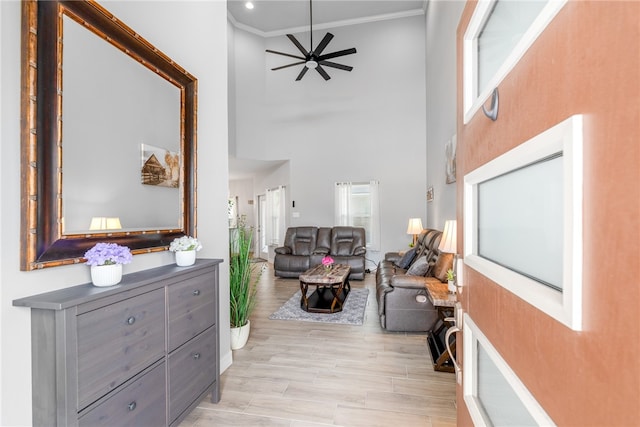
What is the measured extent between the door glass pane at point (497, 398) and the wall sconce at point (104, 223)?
5.47 feet

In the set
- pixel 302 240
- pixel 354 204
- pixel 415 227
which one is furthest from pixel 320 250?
pixel 415 227

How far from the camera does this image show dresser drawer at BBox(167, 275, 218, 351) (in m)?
1.60

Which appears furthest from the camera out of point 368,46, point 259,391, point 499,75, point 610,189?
point 368,46

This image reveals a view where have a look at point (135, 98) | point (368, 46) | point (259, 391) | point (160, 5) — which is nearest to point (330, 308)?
point (259, 391)

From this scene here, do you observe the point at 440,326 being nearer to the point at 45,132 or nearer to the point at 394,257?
the point at 394,257

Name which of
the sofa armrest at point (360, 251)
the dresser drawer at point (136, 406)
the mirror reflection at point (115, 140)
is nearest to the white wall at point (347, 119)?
the sofa armrest at point (360, 251)

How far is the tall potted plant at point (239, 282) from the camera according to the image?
8.41ft

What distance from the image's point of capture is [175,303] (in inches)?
63.6

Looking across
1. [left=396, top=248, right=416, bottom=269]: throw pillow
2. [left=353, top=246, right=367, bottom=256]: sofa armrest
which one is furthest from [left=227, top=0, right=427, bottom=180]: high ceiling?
[left=396, top=248, right=416, bottom=269]: throw pillow

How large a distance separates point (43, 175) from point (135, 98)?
2.32ft

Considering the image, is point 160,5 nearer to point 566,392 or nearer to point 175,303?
point 175,303

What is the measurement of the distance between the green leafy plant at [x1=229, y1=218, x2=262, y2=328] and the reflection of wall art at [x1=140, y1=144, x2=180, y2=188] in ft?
2.28

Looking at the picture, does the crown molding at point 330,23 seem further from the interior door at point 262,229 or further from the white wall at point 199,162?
the white wall at point 199,162

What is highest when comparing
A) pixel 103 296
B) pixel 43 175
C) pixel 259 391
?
pixel 43 175
